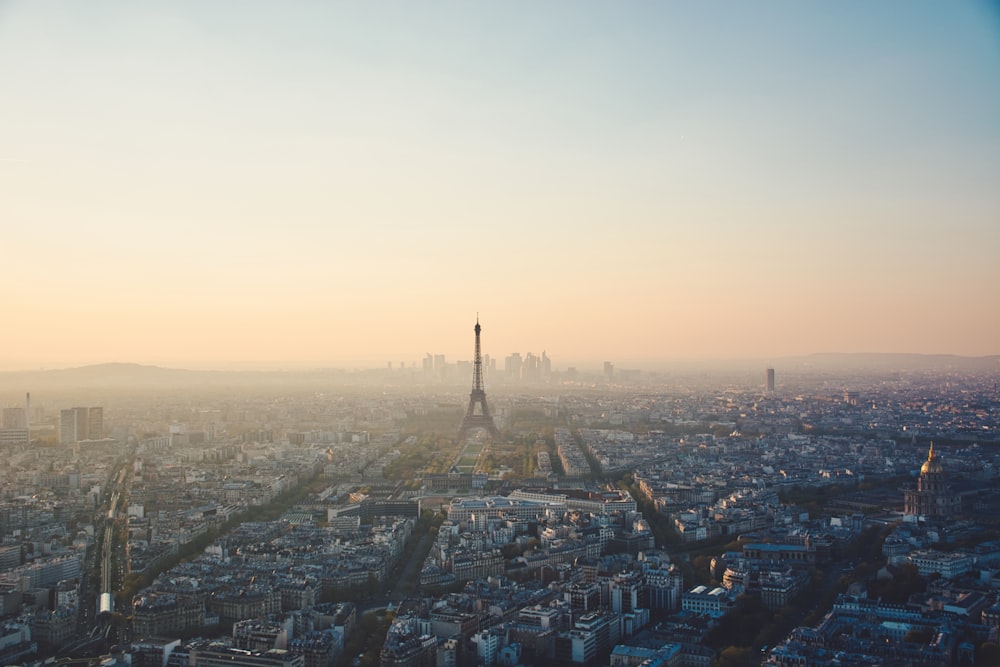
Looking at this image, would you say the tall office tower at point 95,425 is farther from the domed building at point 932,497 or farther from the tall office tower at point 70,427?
the domed building at point 932,497

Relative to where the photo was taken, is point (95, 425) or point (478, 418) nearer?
point (95, 425)

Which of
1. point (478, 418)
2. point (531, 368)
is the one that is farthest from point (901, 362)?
point (531, 368)

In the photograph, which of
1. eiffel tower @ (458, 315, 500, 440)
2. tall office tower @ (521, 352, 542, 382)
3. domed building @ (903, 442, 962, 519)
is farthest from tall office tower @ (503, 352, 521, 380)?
domed building @ (903, 442, 962, 519)

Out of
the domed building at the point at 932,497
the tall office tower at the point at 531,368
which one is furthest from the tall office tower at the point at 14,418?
the tall office tower at the point at 531,368

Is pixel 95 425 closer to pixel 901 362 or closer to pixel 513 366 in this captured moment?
pixel 901 362

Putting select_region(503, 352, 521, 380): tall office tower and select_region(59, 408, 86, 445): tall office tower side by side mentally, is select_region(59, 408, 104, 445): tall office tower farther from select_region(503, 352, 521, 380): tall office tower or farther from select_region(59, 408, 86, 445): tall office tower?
select_region(503, 352, 521, 380): tall office tower
